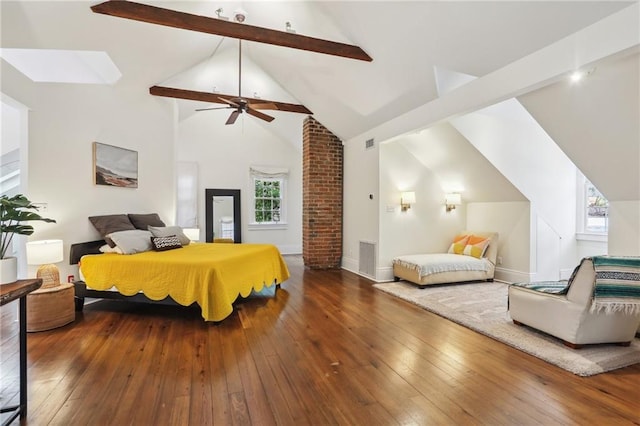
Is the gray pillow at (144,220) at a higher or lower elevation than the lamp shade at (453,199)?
lower

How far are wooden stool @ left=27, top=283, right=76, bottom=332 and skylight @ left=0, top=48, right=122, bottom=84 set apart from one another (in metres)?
2.33

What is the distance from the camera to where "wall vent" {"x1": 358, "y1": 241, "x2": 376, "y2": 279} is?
217 inches

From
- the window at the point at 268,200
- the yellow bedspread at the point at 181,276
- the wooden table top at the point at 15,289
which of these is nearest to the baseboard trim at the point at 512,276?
the yellow bedspread at the point at 181,276

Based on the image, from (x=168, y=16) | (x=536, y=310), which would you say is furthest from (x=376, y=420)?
(x=168, y=16)

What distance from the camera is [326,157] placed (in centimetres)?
672

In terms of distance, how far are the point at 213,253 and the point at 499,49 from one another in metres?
3.67

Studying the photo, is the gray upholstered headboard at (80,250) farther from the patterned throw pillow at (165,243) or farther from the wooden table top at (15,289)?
the wooden table top at (15,289)

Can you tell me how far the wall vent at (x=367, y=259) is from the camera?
5.52 metres

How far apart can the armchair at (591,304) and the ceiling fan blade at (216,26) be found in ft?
10.7

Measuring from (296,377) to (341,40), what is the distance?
12.6ft

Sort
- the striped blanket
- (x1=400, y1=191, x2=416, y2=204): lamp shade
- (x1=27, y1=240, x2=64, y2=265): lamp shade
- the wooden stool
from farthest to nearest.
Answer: (x1=400, y1=191, x2=416, y2=204): lamp shade
(x1=27, y1=240, x2=64, y2=265): lamp shade
the wooden stool
the striped blanket

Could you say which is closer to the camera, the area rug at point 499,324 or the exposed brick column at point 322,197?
the area rug at point 499,324

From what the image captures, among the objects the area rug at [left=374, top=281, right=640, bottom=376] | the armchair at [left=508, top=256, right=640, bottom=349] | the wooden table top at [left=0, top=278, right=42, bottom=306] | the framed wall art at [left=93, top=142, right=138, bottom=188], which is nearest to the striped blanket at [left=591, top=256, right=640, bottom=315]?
the armchair at [left=508, top=256, right=640, bottom=349]

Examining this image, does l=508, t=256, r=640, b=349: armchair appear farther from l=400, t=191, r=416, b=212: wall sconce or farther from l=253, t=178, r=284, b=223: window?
l=253, t=178, r=284, b=223: window
